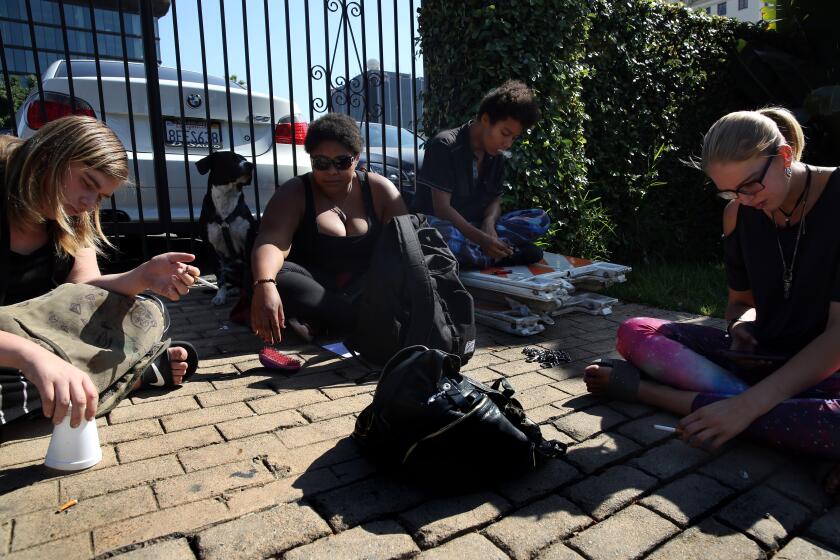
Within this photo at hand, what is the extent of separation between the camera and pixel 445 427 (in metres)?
1.97

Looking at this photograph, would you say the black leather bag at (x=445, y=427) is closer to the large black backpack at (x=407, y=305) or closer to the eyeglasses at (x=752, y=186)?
the large black backpack at (x=407, y=305)

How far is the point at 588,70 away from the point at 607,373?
13.0ft

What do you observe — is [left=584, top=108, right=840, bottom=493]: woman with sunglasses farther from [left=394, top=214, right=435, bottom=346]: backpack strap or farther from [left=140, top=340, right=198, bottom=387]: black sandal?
[left=140, top=340, right=198, bottom=387]: black sandal

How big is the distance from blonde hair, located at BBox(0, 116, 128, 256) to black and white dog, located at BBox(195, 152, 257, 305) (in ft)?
6.16

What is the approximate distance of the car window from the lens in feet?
16.2

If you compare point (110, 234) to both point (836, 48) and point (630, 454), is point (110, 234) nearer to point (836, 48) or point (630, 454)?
point (630, 454)

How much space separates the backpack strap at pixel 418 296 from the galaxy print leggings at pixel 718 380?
0.93 meters

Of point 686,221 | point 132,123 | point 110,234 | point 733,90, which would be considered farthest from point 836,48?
point 110,234

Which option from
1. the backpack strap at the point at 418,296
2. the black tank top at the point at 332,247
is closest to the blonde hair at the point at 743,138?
the backpack strap at the point at 418,296

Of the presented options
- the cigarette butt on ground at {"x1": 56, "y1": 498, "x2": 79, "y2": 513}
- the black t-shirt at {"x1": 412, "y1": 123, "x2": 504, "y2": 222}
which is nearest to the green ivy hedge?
the black t-shirt at {"x1": 412, "y1": 123, "x2": 504, "y2": 222}

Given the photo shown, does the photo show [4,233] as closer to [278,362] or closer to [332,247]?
[278,362]

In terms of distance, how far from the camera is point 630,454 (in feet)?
7.59

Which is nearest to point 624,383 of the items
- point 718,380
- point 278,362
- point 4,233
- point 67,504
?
point 718,380

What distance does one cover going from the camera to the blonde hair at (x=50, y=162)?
2.34m
